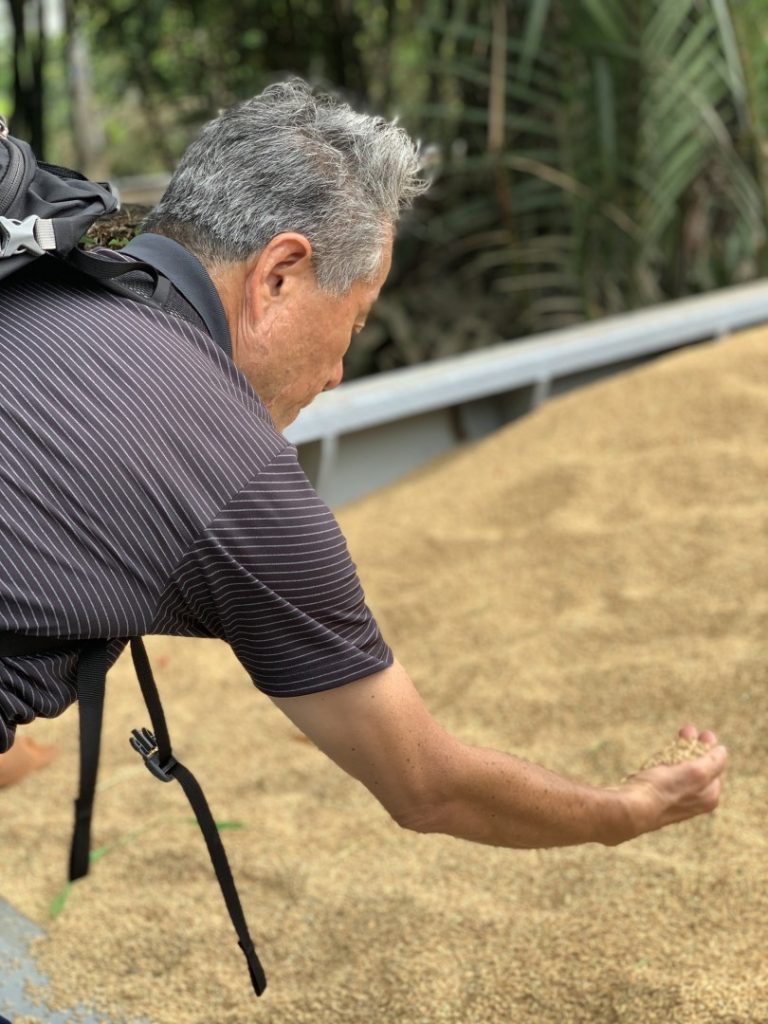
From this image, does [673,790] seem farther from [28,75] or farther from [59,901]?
[28,75]

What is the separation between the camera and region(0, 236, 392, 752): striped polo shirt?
44.2 inches

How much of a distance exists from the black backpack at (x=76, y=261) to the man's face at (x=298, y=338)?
13 cm

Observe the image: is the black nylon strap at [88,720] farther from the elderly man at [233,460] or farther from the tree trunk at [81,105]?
the tree trunk at [81,105]

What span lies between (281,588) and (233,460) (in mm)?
124

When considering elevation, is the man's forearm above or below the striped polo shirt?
below

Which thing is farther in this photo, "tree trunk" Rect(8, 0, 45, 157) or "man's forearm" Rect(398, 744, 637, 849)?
"tree trunk" Rect(8, 0, 45, 157)

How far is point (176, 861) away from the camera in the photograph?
2154mm

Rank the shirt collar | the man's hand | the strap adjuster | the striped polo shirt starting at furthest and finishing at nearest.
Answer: the man's hand → the strap adjuster → the shirt collar → the striped polo shirt

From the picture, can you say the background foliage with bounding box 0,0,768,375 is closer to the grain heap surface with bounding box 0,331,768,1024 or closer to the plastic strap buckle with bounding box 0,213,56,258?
the grain heap surface with bounding box 0,331,768,1024

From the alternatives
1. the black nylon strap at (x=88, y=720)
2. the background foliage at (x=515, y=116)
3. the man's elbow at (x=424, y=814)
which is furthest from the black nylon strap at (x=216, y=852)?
the background foliage at (x=515, y=116)

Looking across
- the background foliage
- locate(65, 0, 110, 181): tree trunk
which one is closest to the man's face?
the background foliage

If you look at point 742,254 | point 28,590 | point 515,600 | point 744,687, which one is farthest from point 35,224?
point 742,254

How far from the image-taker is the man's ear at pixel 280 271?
4.25ft

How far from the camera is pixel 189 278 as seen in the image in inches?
50.5
